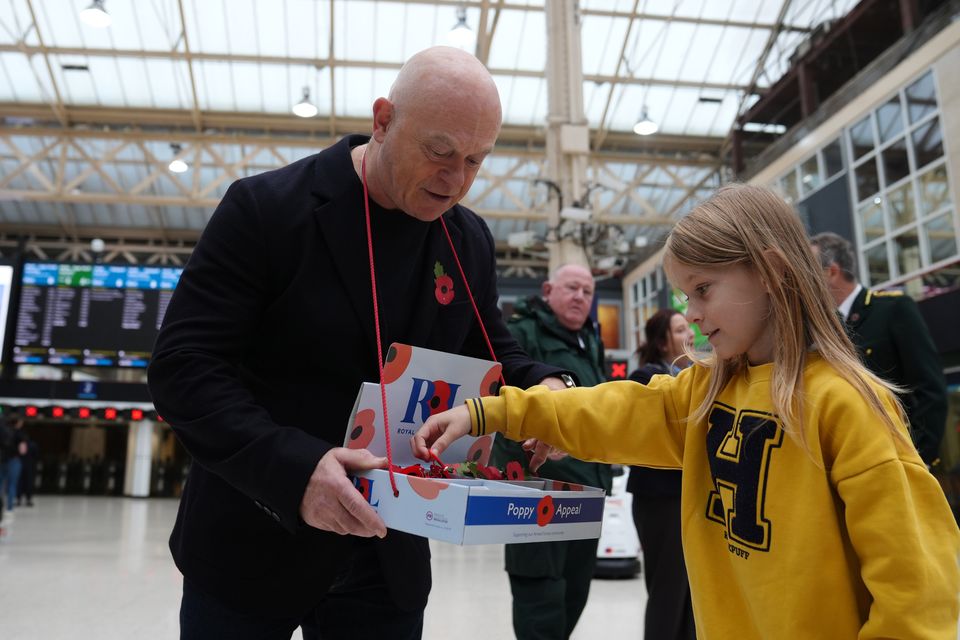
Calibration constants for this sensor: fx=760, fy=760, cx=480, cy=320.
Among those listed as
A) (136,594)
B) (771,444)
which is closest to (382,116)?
(771,444)

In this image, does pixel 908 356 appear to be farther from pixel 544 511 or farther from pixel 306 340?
pixel 306 340

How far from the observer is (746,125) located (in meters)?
16.8

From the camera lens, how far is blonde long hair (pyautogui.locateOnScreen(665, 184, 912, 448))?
119cm

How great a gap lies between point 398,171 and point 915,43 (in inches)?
420

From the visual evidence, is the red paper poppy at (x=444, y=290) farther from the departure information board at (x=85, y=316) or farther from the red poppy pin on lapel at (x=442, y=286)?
the departure information board at (x=85, y=316)

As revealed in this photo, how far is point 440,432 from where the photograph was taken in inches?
49.9

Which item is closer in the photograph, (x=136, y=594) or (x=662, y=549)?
(x=662, y=549)

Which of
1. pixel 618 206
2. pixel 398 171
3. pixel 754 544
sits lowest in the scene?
pixel 754 544

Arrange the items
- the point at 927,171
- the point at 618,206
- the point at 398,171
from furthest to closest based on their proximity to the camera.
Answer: the point at 618,206
the point at 927,171
the point at 398,171

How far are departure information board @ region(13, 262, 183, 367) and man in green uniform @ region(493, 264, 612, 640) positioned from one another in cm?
837

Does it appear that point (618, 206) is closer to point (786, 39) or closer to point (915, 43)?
point (786, 39)

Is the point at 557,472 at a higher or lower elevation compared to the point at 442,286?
lower

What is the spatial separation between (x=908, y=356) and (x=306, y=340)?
2495mm

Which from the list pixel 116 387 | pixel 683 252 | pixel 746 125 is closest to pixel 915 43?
pixel 746 125
